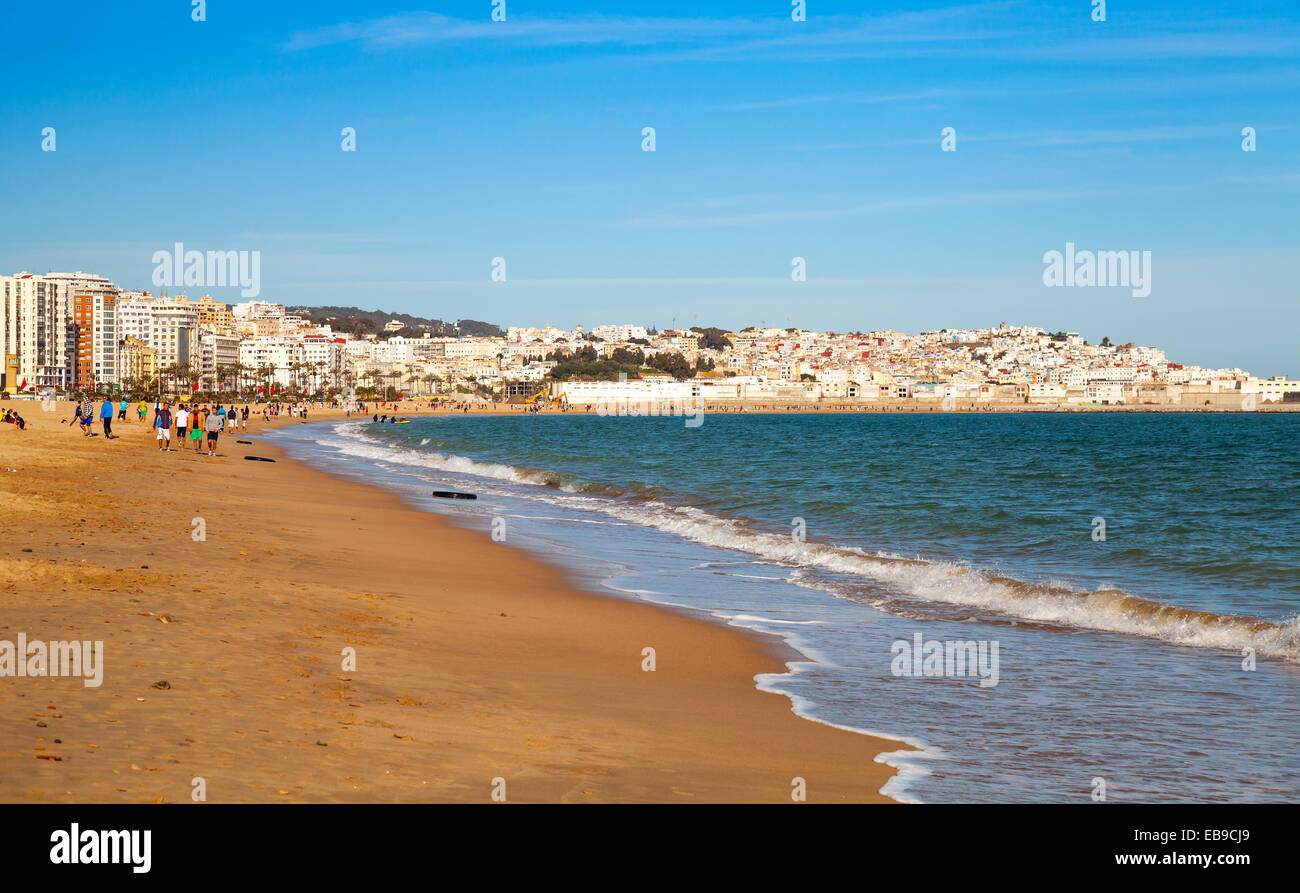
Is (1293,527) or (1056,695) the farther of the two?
(1293,527)

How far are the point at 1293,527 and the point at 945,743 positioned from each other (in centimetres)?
1786

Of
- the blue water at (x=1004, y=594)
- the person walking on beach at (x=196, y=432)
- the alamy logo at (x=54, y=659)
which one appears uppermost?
the person walking on beach at (x=196, y=432)

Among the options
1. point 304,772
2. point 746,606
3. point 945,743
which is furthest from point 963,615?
point 304,772

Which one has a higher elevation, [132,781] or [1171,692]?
[132,781]

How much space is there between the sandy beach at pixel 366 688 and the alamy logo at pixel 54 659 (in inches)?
4.8

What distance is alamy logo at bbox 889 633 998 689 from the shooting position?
9391 mm

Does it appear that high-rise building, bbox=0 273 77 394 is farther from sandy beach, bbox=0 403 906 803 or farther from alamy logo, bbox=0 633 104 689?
alamy logo, bbox=0 633 104 689

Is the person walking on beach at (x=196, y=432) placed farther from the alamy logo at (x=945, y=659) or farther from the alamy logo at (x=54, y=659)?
the alamy logo at (x=945, y=659)

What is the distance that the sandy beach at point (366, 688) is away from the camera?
547 cm
